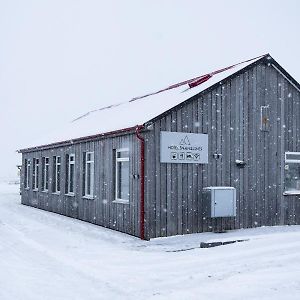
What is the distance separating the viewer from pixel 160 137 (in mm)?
12203

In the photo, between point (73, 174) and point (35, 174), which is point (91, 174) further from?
point (35, 174)

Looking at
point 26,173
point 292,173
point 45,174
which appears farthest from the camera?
point 26,173

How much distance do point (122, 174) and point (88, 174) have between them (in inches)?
116

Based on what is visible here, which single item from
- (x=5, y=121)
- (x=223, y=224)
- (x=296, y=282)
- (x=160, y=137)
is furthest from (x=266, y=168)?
(x=5, y=121)

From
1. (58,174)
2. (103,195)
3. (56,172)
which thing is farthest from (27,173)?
(103,195)

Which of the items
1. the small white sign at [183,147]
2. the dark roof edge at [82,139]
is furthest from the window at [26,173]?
the small white sign at [183,147]

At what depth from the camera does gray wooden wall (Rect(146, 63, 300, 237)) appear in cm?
1223

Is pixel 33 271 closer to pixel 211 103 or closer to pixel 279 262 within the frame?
pixel 279 262

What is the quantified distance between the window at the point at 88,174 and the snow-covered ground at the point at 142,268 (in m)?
3.64

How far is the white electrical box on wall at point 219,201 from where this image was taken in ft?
41.4

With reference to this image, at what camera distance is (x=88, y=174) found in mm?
16156

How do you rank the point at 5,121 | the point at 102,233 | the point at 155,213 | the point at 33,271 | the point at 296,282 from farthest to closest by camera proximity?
the point at 5,121, the point at 102,233, the point at 155,213, the point at 33,271, the point at 296,282

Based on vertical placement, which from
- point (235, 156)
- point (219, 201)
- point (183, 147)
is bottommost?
point (219, 201)

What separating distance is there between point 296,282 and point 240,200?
24.4 ft
